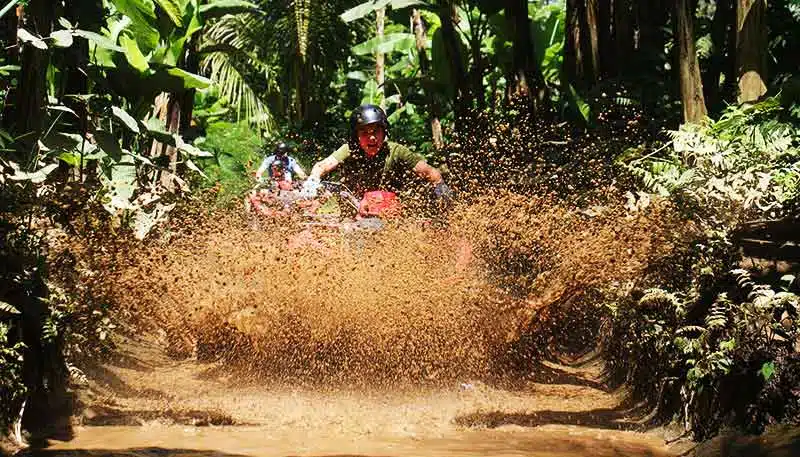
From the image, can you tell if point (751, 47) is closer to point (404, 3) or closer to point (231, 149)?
point (404, 3)

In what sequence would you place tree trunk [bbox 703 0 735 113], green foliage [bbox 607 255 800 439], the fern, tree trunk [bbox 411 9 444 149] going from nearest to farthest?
1. green foliage [bbox 607 255 800 439]
2. the fern
3. tree trunk [bbox 703 0 735 113]
4. tree trunk [bbox 411 9 444 149]

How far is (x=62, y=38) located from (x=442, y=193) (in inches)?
117

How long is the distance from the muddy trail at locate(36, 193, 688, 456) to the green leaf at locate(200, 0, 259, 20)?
4.02 meters

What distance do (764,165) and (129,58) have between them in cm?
589

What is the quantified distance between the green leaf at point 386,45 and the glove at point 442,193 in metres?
9.00

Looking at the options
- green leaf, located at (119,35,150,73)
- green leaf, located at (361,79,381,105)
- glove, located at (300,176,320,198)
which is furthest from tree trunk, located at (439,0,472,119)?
green leaf, located at (361,79,381,105)

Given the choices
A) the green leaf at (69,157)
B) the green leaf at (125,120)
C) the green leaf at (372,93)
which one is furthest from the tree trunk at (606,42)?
the green leaf at (372,93)

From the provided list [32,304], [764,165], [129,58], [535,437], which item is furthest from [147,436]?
[129,58]

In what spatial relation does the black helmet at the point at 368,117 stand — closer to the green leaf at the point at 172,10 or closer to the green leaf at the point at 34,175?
the green leaf at the point at 172,10

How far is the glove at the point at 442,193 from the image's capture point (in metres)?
8.01

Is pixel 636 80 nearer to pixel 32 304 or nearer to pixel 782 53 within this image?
pixel 782 53

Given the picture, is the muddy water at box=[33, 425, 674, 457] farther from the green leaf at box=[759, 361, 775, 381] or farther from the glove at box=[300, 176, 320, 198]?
the glove at box=[300, 176, 320, 198]

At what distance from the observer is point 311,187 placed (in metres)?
8.09

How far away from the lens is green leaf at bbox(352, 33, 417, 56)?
664 inches
